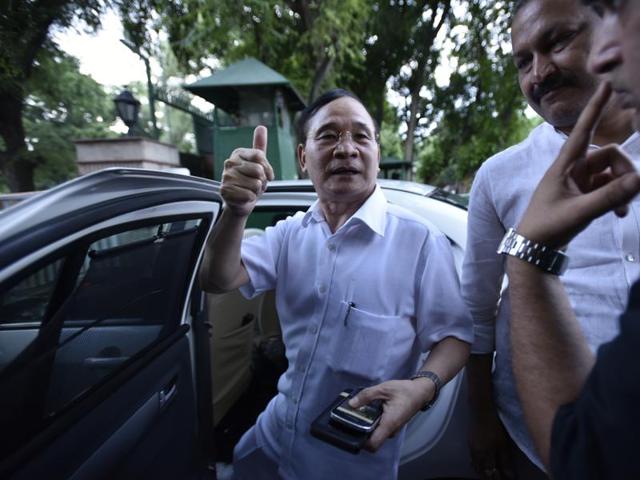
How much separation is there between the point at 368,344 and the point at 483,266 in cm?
49

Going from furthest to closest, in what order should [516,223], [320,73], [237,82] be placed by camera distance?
1. [320,73]
2. [237,82]
3. [516,223]

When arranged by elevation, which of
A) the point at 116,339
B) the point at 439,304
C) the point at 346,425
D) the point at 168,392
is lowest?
the point at 168,392

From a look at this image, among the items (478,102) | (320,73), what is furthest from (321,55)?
(478,102)

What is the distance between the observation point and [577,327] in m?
0.74

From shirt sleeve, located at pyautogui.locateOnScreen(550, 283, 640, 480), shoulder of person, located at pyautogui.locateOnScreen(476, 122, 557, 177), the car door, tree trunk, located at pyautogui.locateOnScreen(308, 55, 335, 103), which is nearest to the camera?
shirt sleeve, located at pyautogui.locateOnScreen(550, 283, 640, 480)

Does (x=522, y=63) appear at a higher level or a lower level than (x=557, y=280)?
higher

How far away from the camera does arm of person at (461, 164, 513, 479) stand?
1.35m

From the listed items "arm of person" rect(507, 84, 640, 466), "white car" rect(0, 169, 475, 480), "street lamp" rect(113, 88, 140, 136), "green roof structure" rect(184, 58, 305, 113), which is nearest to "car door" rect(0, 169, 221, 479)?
"white car" rect(0, 169, 475, 480)

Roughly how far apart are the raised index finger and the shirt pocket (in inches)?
29.7

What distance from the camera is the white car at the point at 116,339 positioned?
94cm

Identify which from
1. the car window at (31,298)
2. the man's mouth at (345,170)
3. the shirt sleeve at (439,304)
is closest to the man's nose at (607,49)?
the shirt sleeve at (439,304)

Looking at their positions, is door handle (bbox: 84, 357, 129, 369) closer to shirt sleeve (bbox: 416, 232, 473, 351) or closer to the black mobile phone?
the black mobile phone

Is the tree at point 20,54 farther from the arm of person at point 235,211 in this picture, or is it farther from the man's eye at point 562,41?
the man's eye at point 562,41

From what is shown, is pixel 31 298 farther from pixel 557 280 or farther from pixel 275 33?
pixel 275 33
